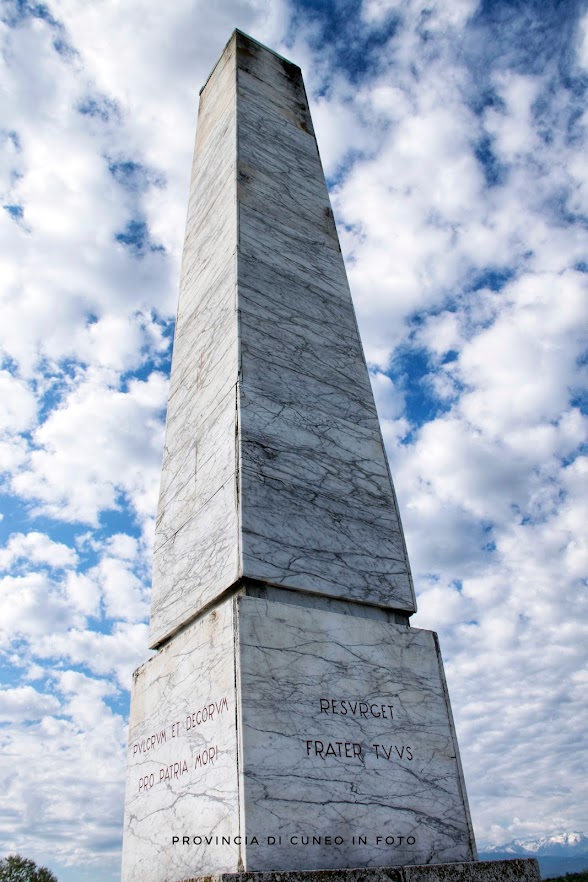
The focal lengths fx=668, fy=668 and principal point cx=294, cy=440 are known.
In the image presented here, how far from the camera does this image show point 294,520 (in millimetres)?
5035

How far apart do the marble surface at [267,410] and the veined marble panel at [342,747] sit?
16.0 inches

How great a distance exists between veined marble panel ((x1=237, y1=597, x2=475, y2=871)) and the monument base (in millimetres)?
311

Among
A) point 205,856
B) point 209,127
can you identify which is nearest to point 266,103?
point 209,127

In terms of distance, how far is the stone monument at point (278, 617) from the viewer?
12.8ft

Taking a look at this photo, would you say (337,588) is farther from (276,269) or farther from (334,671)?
(276,269)

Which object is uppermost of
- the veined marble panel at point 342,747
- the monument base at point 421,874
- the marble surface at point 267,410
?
the marble surface at point 267,410

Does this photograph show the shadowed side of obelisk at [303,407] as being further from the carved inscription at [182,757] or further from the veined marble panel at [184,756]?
the carved inscription at [182,757]

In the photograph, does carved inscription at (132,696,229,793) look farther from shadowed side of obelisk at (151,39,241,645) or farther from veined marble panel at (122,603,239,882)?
shadowed side of obelisk at (151,39,241,645)

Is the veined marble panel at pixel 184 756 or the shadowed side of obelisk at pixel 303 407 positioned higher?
the shadowed side of obelisk at pixel 303 407

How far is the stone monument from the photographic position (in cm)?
391

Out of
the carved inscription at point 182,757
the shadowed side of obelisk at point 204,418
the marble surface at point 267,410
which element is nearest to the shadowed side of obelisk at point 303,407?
the marble surface at point 267,410

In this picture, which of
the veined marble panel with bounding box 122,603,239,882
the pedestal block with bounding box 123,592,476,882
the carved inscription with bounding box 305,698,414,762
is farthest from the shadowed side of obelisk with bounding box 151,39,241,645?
the carved inscription with bounding box 305,698,414,762

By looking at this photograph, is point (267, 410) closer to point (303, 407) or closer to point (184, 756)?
point (303, 407)

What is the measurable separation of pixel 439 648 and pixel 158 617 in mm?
2295
